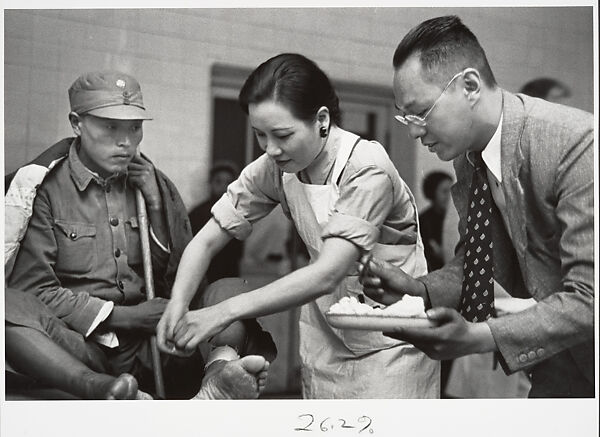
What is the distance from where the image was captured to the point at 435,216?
2.24 metres

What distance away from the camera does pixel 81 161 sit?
2182 mm

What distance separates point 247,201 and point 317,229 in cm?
22

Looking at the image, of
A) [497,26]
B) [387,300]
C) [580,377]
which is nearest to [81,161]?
[387,300]

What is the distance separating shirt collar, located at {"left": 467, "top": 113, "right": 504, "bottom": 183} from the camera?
6.72ft

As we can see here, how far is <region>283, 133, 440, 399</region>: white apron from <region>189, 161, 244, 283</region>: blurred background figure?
0.62 feet

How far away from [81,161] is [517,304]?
126 centimetres

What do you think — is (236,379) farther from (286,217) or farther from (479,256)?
(479,256)

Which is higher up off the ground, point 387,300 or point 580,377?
point 387,300

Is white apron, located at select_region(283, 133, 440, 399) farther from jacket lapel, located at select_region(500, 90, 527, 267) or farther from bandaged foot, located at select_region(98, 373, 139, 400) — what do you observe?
bandaged foot, located at select_region(98, 373, 139, 400)

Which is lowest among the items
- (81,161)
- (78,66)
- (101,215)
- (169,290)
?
(169,290)

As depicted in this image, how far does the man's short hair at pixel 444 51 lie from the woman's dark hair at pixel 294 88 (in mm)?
217

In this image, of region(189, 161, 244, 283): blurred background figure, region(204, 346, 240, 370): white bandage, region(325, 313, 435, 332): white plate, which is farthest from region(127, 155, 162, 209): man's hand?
region(325, 313, 435, 332): white plate

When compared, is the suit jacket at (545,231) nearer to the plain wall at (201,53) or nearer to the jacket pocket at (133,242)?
the plain wall at (201,53)

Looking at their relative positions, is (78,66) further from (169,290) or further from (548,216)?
(548,216)
